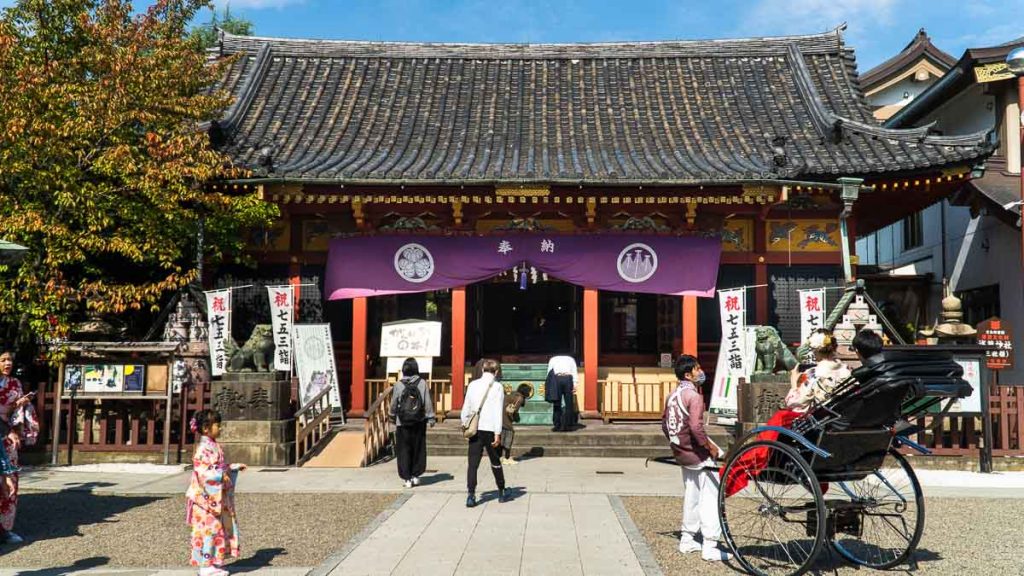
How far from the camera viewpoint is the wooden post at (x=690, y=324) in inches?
→ 553

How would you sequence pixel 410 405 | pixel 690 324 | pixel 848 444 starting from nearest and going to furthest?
pixel 848 444 → pixel 410 405 → pixel 690 324

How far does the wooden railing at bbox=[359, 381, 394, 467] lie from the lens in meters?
11.6

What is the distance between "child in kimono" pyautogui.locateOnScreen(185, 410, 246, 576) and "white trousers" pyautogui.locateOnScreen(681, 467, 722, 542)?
379cm

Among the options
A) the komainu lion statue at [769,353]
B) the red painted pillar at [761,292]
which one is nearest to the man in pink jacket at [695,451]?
the komainu lion statue at [769,353]

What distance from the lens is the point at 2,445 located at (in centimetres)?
682

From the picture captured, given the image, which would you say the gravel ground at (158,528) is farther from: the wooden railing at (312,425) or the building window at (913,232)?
the building window at (913,232)

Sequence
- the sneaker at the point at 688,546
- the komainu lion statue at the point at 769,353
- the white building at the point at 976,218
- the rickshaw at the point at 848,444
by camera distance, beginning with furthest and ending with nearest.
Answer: the white building at the point at 976,218
the komainu lion statue at the point at 769,353
the sneaker at the point at 688,546
the rickshaw at the point at 848,444

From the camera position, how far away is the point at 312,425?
12234mm

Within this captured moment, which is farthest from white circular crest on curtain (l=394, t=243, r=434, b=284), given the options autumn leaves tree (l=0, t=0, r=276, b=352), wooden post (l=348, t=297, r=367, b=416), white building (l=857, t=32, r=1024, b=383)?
white building (l=857, t=32, r=1024, b=383)

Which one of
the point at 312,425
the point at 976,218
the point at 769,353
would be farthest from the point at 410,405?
the point at 976,218

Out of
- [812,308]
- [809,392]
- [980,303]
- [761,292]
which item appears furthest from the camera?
[980,303]

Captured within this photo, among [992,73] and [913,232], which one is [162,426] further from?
[913,232]

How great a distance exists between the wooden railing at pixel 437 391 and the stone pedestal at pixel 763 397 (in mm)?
5542

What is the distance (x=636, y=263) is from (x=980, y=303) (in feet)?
30.6
